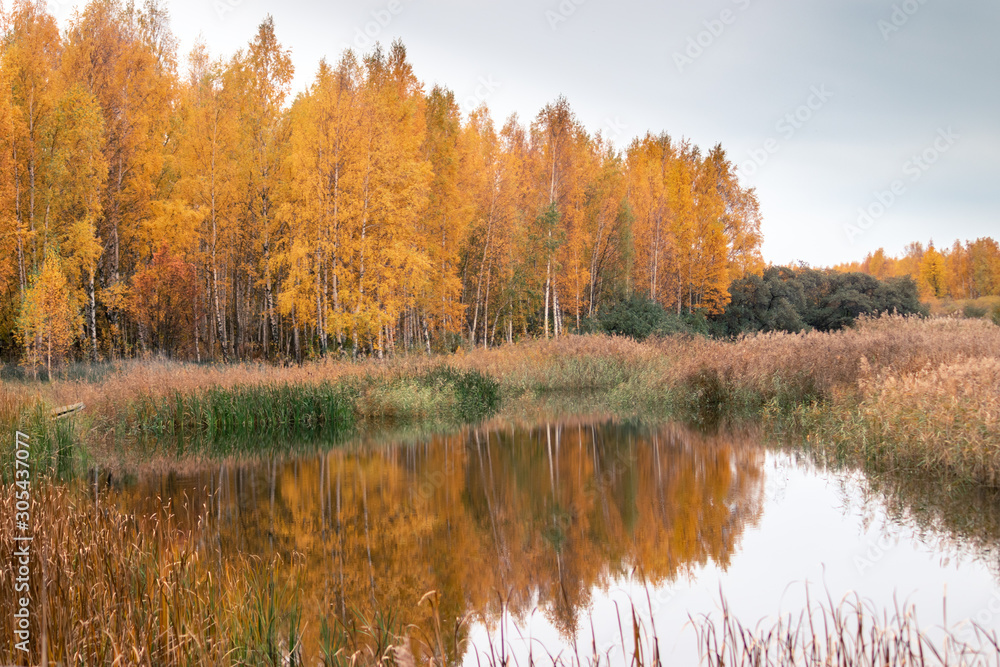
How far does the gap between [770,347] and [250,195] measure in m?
17.7

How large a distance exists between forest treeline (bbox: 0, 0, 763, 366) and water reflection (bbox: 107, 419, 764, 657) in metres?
10.2

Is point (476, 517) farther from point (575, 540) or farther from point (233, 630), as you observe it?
point (233, 630)

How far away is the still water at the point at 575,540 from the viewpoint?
4.93 metres

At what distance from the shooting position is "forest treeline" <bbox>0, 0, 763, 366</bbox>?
61.0ft

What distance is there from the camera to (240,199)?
22.5m

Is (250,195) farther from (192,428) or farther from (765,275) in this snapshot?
(765,275)

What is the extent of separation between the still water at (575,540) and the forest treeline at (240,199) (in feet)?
35.5

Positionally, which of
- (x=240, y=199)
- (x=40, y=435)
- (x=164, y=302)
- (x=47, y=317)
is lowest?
(x=40, y=435)

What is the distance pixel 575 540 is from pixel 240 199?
64.3 ft

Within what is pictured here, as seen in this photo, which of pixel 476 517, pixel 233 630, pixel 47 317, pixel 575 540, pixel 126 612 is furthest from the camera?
pixel 47 317

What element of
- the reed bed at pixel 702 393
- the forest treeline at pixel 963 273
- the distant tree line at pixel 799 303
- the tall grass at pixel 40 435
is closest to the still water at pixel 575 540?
the reed bed at pixel 702 393

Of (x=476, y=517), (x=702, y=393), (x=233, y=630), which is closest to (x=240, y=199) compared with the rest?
(x=702, y=393)

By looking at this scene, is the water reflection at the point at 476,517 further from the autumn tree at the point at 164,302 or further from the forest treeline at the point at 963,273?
the forest treeline at the point at 963,273

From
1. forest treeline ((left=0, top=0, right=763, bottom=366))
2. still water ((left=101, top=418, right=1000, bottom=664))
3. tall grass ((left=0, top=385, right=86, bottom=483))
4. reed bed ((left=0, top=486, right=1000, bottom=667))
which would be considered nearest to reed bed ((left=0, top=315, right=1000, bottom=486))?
tall grass ((left=0, top=385, right=86, bottom=483))
